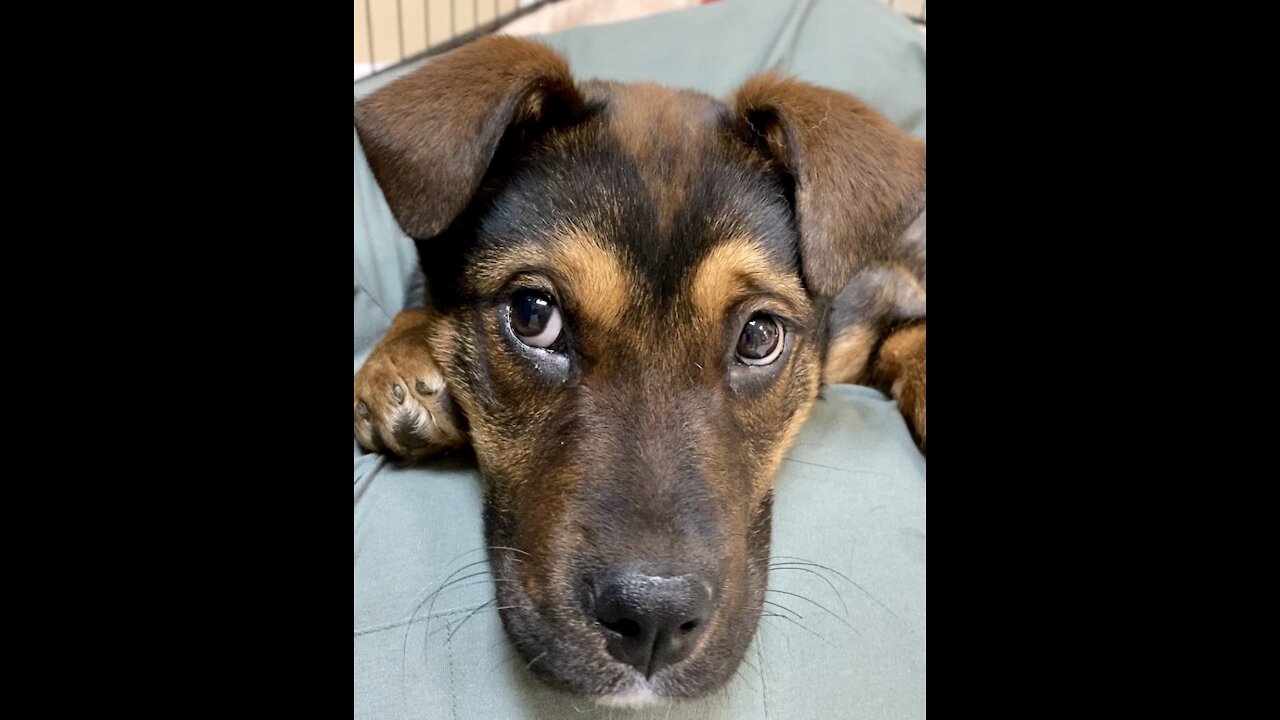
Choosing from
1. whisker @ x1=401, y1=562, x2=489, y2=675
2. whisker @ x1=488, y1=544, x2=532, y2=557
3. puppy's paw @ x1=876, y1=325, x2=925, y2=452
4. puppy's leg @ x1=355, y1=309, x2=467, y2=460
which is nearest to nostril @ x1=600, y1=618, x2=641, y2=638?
whisker @ x1=488, y1=544, x2=532, y2=557

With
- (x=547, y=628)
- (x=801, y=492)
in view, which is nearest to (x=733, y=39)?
(x=801, y=492)

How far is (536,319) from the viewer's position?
8.08 ft

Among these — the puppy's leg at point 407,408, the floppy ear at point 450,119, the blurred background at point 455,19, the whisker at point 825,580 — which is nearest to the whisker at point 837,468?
the whisker at point 825,580

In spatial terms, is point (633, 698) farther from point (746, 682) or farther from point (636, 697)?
point (746, 682)

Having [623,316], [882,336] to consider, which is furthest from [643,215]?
[882,336]

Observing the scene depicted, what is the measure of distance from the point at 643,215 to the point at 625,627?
104 cm

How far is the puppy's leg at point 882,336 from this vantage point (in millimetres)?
3461

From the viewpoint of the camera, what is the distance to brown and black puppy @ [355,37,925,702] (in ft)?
6.81

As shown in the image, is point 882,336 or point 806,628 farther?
point 882,336

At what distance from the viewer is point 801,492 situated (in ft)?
9.30

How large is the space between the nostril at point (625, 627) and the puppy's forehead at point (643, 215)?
76cm

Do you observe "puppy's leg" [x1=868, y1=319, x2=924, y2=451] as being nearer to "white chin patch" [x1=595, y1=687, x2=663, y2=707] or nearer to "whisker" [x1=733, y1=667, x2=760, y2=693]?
"whisker" [x1=733, y1=667, x2=760, y2=693]

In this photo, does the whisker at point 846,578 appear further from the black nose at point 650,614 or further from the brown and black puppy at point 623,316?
the black nose at point 650,614

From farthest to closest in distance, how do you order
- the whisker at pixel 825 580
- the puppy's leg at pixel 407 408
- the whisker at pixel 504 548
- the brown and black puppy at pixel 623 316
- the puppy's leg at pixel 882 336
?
the puppy's leg at pixel 882 336 → the puppy's leg at pixel 407 408 → the whisker at pixel 825 580 → the whisker at pixel 504 548 → the brown and black puppy at pixel 623 316
